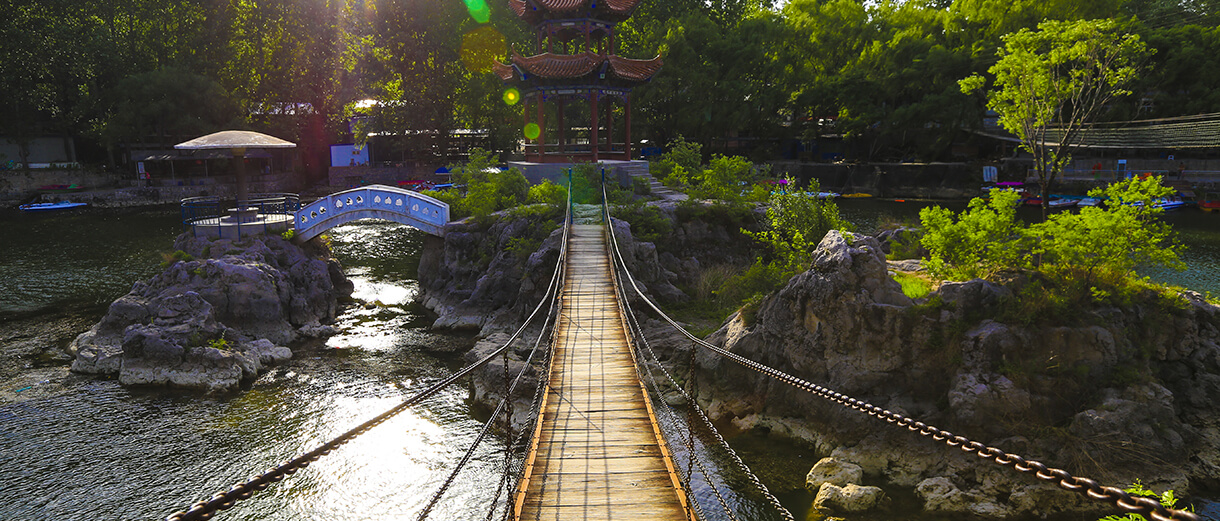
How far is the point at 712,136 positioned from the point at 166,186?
42350 mm

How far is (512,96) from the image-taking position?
158 feet

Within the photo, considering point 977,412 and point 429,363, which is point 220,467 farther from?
point 977,412

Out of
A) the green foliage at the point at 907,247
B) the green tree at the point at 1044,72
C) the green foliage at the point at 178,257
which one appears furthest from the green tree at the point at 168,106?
the green tree at the point at 1044,72

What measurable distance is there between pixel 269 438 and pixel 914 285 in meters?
14.5

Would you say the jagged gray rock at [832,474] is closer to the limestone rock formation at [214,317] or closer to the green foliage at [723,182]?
the green foliage at [723,182]

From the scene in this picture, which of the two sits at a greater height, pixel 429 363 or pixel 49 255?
pixel 49 255

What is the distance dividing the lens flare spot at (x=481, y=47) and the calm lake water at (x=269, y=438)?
1263 inches

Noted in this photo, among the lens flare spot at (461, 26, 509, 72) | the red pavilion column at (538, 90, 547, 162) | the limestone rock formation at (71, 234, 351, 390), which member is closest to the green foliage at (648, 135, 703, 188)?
the red pavilion column at (538, 90, 547, 162)

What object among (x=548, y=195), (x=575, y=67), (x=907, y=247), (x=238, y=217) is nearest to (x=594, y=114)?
(x=575, y=67)

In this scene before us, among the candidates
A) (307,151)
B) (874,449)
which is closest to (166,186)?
(307,151)

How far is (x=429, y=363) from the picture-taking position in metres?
18.9

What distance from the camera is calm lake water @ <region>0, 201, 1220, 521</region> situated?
12.1m

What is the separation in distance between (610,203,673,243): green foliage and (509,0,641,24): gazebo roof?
1054 cm

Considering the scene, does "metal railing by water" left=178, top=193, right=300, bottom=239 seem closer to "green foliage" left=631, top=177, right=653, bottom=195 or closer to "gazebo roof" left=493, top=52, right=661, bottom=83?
"gazebo roof" left=493, top=52, right=661, bottom=83
